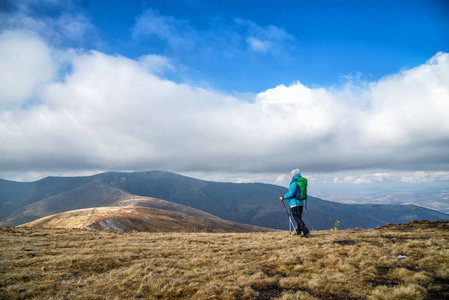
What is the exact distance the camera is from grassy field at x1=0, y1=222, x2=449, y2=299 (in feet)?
25.6

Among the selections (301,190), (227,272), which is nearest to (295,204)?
(301,190)

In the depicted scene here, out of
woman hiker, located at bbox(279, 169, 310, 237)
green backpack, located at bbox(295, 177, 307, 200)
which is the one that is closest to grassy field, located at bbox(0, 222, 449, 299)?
woman hiker, located at bbox(279, 169, 310, 237)

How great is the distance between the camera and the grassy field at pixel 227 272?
7.79 metres

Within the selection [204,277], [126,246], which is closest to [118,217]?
[126,246]

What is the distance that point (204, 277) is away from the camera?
31.2 feet

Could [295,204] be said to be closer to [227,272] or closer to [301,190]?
[301,190]

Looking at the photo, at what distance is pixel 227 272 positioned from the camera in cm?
1019

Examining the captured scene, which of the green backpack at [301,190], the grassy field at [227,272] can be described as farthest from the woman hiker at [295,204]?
the grassy field at [227,272]

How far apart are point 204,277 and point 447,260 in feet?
36.8

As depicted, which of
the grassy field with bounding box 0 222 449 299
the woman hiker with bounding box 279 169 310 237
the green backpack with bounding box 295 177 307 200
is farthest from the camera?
the green backpack with bounding box 295 177 307 200

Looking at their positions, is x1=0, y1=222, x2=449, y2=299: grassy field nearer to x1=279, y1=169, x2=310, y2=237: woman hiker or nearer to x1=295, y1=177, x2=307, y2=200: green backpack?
x1=279, y1=169, x2=310, y2=237: woman hiker

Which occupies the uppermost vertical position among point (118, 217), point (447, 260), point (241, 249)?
→ point (447, 260)

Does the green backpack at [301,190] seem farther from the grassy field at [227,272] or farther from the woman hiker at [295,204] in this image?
the grassy field at [227,272]

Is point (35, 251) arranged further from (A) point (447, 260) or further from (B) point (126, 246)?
(A) point (447, 260)
